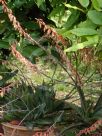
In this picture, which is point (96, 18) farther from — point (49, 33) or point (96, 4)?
point (49, 33)

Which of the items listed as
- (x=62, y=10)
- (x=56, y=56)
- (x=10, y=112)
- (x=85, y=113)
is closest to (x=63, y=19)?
(x=62, y=10)

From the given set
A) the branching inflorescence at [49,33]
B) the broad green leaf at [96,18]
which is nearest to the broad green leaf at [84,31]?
the broad green leaf at [96,18]

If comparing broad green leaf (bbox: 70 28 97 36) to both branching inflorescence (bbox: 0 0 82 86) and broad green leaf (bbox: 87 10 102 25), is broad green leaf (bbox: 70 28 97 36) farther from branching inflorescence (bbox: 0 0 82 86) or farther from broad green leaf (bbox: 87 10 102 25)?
branching inflorescence (bbox: 0 0 82 86)

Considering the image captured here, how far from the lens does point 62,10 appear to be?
2.27 metres

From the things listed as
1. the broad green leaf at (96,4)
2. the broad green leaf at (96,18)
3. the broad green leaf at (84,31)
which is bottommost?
the broad green leaf at (84,31)

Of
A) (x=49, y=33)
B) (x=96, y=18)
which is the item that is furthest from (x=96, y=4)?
(x=49, y=33)

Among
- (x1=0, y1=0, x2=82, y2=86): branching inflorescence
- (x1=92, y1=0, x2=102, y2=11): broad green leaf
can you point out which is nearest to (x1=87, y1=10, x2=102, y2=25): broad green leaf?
(x1=92, y1=0, x2=102, y2=11): broad green leaf

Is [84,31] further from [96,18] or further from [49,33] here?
[49,33]

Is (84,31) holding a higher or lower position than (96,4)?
lower

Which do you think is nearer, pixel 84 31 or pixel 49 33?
pixel 84 31

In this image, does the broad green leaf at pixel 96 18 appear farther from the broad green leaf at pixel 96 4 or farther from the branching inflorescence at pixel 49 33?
the branching inflorescence at pixel 49 33

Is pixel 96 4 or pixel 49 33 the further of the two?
pixel 49 33

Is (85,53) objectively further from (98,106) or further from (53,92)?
(53,92)

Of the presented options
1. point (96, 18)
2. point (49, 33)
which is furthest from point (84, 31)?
point (49, 33)
